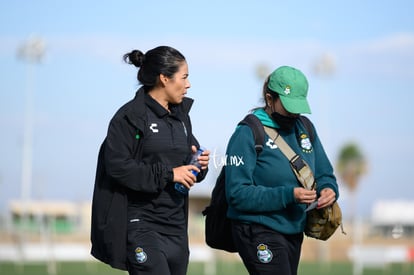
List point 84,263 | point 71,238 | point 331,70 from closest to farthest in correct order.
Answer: point 84,263 → point 71,238 → point 331,70

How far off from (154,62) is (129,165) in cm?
80

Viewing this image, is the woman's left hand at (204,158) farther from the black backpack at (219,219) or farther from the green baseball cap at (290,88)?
the green baseball cap at (290,88)

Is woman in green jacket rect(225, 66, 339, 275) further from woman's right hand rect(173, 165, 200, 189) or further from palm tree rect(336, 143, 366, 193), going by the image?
palm tree rect(336, 143, 366, 193)

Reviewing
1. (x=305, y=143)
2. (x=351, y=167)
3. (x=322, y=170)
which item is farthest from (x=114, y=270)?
(x=351, y=167)

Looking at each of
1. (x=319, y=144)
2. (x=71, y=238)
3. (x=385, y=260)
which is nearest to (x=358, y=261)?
(x=385, y=260)

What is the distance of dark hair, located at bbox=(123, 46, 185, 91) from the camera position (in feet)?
21.5

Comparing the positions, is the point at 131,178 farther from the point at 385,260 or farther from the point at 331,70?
the point at 331,70

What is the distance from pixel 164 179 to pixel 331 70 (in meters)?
54.6

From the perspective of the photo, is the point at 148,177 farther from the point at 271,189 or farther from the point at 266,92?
the point at 266,92

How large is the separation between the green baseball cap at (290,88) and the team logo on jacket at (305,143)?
0.86 ft

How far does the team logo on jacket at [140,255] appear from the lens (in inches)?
249

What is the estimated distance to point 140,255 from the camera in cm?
634

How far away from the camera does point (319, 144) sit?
6820 millimetres

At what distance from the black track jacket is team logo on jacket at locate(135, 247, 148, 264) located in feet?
0.29
